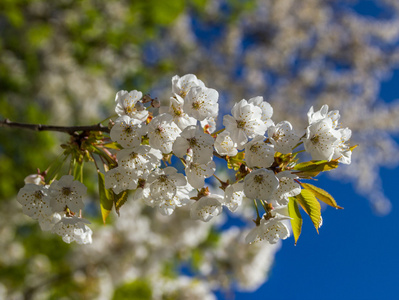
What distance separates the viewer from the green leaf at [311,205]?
3.76 ft

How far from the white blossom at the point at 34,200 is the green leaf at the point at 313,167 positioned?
2.42 feet

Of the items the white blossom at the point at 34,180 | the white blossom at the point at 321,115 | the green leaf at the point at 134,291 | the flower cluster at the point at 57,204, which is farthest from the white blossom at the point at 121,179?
the green leaf at the point at 134,291

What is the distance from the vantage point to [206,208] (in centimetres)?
123

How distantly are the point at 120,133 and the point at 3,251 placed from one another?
5.24m

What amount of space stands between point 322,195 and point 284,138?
0.71 ft

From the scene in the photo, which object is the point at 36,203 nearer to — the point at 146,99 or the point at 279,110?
the point at 146,99

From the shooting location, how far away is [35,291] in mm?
4656

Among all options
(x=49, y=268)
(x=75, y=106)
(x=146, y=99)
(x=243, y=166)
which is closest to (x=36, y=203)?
(x=146, y=99)

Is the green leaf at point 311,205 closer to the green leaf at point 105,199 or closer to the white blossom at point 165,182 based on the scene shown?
the white blossom at point 165,182

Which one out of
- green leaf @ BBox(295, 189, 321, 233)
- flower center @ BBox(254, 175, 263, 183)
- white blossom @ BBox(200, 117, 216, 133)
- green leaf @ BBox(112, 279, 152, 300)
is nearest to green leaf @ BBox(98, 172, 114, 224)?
white blossom @ BBox(200, 117, 216, 133)

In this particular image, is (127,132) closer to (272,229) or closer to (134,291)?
(272,229)

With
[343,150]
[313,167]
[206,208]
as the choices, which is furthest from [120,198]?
[343,150]

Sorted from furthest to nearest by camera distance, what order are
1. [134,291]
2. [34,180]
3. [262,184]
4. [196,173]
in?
[134,291], [34,180], [196,173], [262,184]

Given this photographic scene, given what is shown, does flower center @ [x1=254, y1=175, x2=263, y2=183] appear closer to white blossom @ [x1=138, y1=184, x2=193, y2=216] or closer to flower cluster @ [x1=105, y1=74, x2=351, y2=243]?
flower cluster @ [x1=105, y1=74, x2=351, y2=243]
